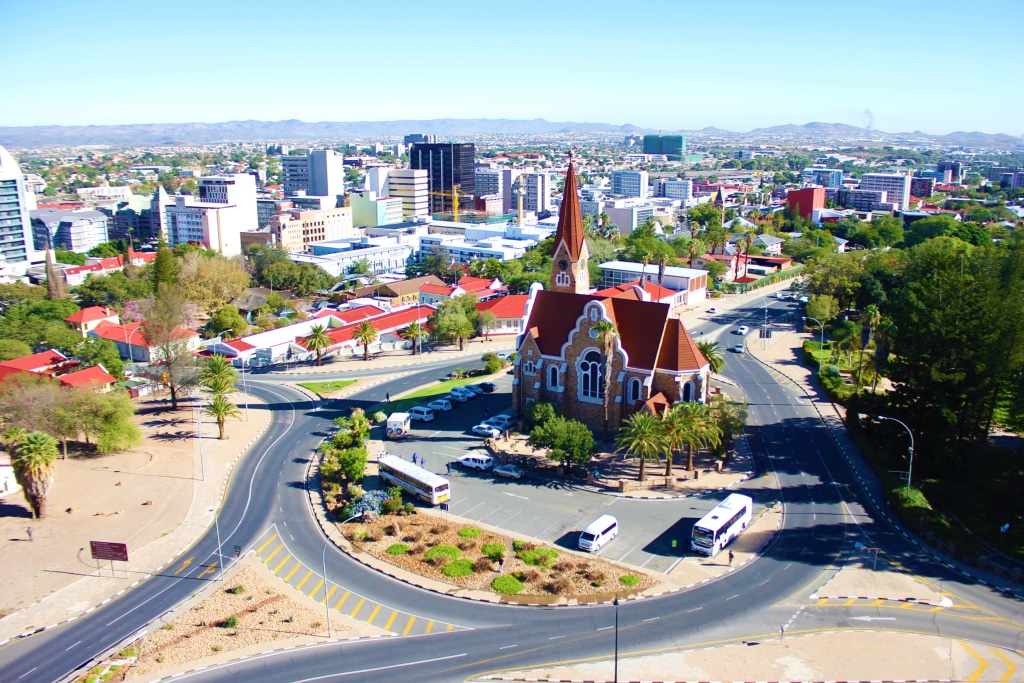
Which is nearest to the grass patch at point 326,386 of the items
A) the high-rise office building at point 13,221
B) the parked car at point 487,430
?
the parked car at point 487,430

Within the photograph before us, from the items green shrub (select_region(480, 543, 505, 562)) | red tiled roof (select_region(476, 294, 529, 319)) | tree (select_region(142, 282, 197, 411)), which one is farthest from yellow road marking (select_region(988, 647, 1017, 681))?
red tiled roof (select_region(476, 294, 529, 319))

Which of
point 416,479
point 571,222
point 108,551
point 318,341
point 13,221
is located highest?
point 571,222

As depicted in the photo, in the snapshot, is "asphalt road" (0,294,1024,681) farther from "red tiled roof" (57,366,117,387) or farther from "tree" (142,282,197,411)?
"red tiled roof" (57,366,117,387)

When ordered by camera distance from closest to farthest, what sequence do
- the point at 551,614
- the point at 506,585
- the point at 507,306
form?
1. the point at 551,614
2. the point at 506,585
3. the point at 507,306

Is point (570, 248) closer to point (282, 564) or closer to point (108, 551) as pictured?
point (282, 564)

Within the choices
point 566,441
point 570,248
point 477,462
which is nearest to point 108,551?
point 477,462

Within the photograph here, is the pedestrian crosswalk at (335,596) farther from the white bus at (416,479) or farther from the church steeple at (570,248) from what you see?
the church steeple at (570,248)
